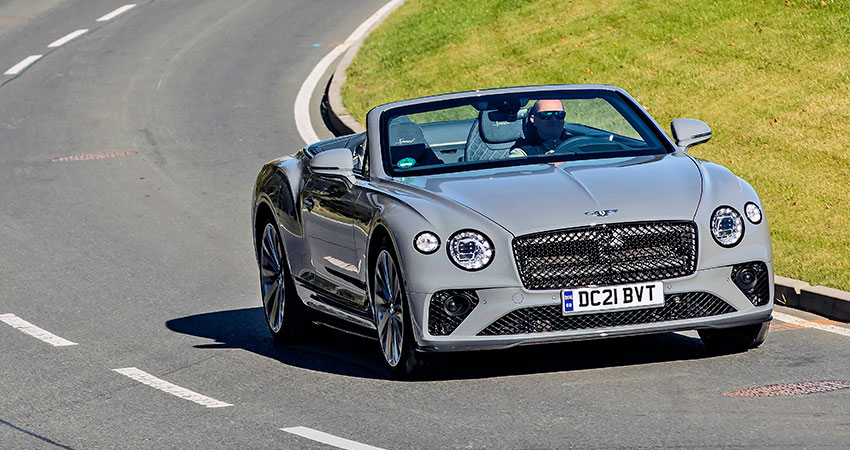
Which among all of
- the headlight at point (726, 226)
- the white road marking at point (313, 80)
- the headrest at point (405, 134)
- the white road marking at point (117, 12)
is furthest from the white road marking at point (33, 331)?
the white road marking at point (117, 12)

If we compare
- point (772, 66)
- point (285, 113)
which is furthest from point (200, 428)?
point (285, 113)

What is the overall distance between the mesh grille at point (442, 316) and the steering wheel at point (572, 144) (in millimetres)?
1599

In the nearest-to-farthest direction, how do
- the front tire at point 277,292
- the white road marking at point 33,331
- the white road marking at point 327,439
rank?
the white road marking at point 327,439 < the front tire at point 277,292 < the white road marking at point 33,331

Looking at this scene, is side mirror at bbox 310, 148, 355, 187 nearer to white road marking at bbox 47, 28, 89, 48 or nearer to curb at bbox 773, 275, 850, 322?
curb at bbox 773, 275, 850, 322

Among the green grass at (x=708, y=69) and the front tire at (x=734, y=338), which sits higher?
the front tire at (x=734, y=338)

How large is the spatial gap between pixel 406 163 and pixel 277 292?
1822 millimetres

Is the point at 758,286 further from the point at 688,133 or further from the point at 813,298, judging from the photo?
the point at 813,298

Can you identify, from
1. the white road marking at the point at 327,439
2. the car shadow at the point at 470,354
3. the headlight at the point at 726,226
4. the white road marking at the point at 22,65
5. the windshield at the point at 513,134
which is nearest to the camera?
the white road marking at the point at 327,439

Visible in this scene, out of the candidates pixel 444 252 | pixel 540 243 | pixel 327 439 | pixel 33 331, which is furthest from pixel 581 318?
pixel 33 331

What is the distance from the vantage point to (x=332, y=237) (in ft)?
30.5

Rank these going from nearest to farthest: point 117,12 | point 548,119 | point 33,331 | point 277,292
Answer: point 548,119 < point 277,292 < point 33,331 < point 117,12

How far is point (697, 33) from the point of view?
66.0 feet

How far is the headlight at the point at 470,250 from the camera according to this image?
786cm

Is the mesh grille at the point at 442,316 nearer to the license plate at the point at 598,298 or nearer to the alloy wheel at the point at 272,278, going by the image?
the license plate at the point at 598,298
